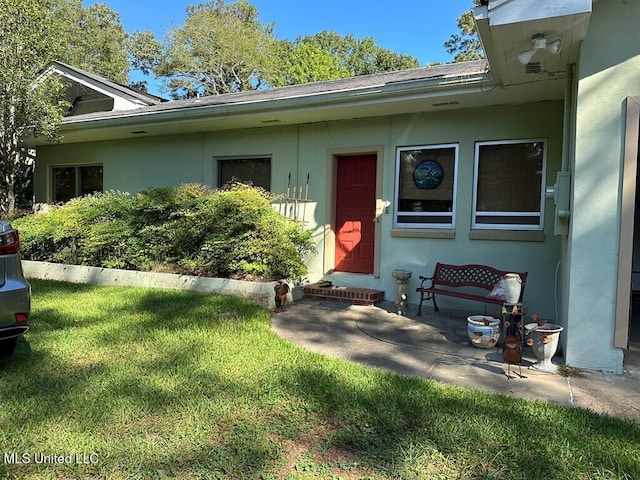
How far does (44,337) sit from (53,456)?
236 centimetres

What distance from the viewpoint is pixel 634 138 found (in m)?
3.80

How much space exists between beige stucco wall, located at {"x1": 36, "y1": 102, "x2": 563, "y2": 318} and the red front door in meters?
0.26

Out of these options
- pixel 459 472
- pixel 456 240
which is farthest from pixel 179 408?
pixel 456 240

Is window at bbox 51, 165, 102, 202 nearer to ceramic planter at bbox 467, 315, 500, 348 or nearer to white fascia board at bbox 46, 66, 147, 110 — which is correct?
white fascia board at bbox 46, 66, 147, 110

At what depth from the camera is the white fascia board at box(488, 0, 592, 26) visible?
3.51m

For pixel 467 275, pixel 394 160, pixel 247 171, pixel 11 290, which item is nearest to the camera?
pixel 11 290

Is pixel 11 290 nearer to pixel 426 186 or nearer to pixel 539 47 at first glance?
pixel 539 47

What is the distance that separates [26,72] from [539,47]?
9651 millimetres

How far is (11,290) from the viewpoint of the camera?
3.33 meters

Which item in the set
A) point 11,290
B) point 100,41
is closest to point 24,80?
point 11,290

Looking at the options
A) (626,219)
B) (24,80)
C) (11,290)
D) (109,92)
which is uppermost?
(109,92)

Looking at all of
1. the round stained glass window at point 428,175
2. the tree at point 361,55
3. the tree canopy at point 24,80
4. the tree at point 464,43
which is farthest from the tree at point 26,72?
the tree at point 361,55

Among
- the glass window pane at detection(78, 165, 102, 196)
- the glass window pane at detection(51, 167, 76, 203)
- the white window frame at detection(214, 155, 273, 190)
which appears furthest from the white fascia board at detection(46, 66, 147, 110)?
the white window frame at detection(214, 155, 273, 190)

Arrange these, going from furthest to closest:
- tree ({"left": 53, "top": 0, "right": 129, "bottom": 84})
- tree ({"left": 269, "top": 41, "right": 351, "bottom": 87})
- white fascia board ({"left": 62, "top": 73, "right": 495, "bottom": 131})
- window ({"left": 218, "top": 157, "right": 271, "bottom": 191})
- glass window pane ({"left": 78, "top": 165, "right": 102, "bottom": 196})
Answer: tree ({"left": 53, "top": 0, "right": 129, "bottom": 84})
tree ({"left": 269, "top": 41, "right": 351, "bottom": 87})
glass window pane ({"left": 78, "top": 165, "right": 102, "bottom": 196})
window ({"left": 218, "top": 157, "right": 271, "bottom": 191})
white fascia board ({"left": 62, "top": 73, "right": 495, "bottom": 131})
